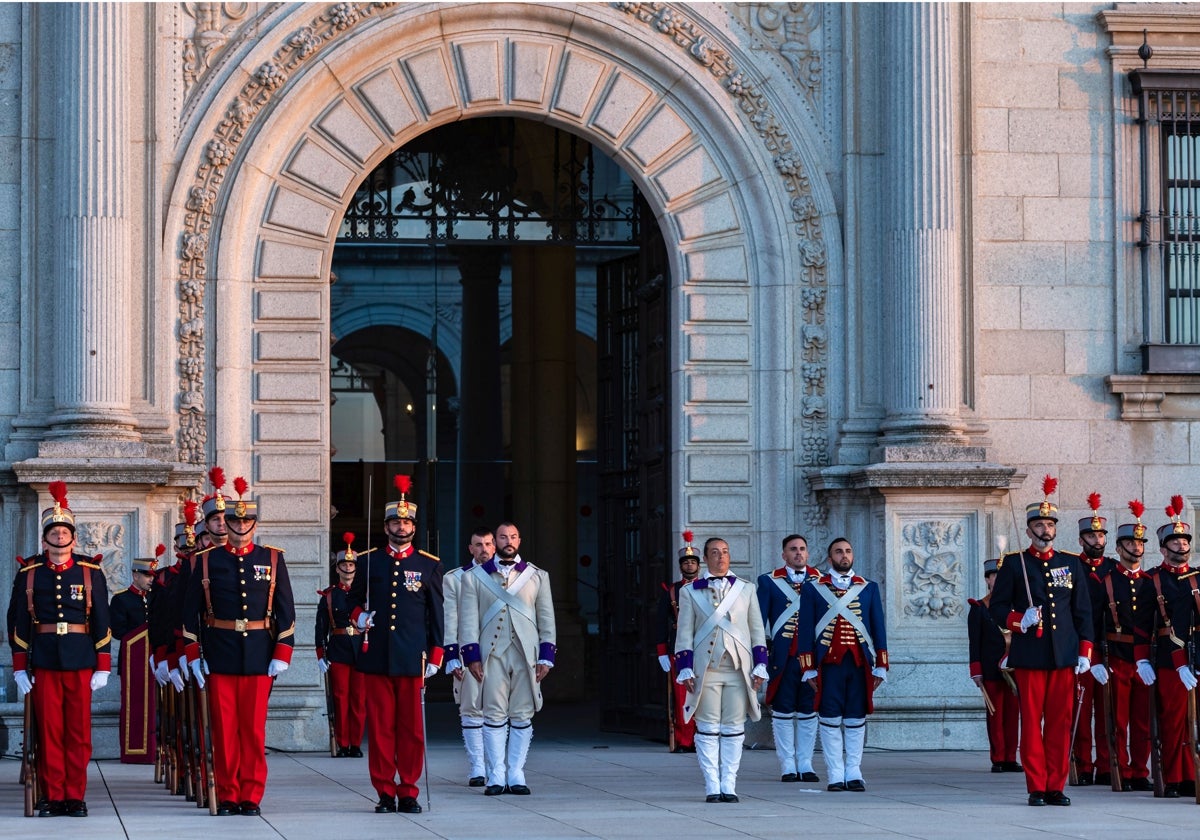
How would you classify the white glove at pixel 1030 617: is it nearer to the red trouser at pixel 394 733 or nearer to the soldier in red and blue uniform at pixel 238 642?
the red trouser at pixel 394 733

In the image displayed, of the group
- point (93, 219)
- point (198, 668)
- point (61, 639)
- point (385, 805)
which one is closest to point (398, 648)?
point (385, 805)

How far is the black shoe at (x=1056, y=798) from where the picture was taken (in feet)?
45.9

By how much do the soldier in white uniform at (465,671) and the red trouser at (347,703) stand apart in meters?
3.10

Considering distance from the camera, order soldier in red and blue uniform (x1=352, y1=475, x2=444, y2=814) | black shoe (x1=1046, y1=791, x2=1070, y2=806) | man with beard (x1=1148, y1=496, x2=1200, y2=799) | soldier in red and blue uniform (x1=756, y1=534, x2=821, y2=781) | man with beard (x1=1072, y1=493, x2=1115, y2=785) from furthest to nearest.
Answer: soldier in red and blue uniform (x1=756, y1=534, x2=821, y2=781)
man with beard (x1=1072, y1=493, x2=1115, y2=785)
man with beard (x1=1148, y1=496, x2=1200, y2=799)
black shoe (x1=1046, y1=791, x2=1070, y2=806)
soldier in red and blue uniform (x1=352, y1=475, x2=444, y2=814)

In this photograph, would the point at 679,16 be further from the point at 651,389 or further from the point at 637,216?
the point at 651,389

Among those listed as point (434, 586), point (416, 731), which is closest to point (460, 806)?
point (416, 731)

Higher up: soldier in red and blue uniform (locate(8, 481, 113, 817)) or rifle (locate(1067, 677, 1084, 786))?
soldier in red and blue uniform (locate(8, 481, 113, 817))

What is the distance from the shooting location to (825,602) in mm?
15727

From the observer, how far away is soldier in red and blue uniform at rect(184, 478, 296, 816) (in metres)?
13.5

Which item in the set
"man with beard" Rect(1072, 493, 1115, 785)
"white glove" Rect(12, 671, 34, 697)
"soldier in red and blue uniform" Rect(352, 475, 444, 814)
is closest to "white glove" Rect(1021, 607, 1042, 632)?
"man with beard" Rect(1072, 493, 1115, 785)

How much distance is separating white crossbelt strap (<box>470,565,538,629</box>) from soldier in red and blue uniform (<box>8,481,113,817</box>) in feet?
8.71

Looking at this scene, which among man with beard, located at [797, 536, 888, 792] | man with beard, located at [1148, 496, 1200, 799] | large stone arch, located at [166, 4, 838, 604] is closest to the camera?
man with beard, located at [1148, 496, 1200, 799]

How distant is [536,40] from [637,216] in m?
2.20

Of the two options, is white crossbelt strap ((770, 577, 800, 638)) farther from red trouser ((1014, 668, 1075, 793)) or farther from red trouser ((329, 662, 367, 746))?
red trouser ((329, 662, 367, 746))
